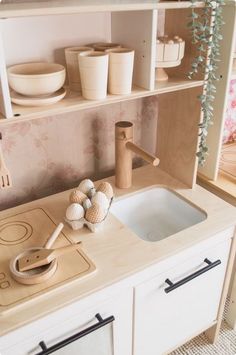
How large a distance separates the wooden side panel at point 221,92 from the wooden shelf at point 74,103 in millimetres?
171

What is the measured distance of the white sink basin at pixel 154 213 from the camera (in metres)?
1.42

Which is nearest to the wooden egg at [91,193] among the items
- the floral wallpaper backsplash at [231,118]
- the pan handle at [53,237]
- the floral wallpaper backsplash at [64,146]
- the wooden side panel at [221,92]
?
the pan handle at [53,237]

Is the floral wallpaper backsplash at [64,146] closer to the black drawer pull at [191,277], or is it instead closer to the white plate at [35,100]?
the white plate at [35,100]

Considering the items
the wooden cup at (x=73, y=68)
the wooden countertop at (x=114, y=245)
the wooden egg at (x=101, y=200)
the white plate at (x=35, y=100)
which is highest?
the wooden cup at (x=73, y=68)

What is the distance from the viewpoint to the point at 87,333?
100 cm

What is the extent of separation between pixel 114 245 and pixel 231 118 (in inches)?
43.3

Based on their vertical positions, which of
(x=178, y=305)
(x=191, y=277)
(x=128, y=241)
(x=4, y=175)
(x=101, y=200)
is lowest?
(x=178, y=305)

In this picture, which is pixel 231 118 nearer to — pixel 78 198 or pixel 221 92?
pixel 221 92

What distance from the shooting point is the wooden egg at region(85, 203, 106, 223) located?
3.75 ft

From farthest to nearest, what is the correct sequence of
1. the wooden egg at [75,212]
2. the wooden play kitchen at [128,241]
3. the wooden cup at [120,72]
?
1. the wooden egg at [75,212]
2. the wooden cup at [120,72]
3. the wooden play kitchen at [128,241]

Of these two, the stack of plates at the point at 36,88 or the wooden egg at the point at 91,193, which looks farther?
the wooden egg at the point at 91,193

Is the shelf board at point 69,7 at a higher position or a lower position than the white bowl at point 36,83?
higher

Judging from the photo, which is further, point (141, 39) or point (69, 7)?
point (141, 39)

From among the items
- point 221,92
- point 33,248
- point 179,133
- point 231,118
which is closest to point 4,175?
point 33,248
